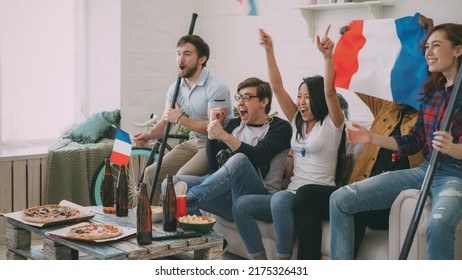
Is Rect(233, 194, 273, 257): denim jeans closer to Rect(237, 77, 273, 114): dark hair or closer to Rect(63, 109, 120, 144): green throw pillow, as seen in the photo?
Rect(237, 77, 273, 114): dark hair

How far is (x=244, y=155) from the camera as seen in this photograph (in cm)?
340

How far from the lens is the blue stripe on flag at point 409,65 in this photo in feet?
10.6

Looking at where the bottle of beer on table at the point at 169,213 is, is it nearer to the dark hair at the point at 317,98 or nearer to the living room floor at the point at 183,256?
the living room floor at the point at 183,256

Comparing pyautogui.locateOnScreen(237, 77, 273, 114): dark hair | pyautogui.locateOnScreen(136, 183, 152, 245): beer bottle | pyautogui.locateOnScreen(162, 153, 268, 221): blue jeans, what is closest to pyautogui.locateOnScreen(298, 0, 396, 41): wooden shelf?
pyautogui.locateOnScreen(237, 77, 273, 114): dark hair

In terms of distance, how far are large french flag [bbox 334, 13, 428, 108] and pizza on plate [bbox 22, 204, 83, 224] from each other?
4.73ft

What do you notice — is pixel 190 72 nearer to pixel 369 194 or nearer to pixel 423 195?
pixel 369 194

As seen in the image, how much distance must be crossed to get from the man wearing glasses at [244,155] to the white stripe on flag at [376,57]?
17.6 inches

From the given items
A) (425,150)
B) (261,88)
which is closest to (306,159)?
(261,88)

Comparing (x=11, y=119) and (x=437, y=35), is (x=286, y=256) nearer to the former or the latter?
(x=437, y=35)

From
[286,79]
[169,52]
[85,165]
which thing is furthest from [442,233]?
[169,52]

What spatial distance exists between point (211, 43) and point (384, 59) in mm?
2034

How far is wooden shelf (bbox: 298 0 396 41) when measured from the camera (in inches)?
157

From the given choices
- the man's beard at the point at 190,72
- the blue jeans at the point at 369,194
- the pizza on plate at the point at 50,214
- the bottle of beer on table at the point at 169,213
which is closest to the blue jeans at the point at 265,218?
the blue jeans at the point at 369,194
